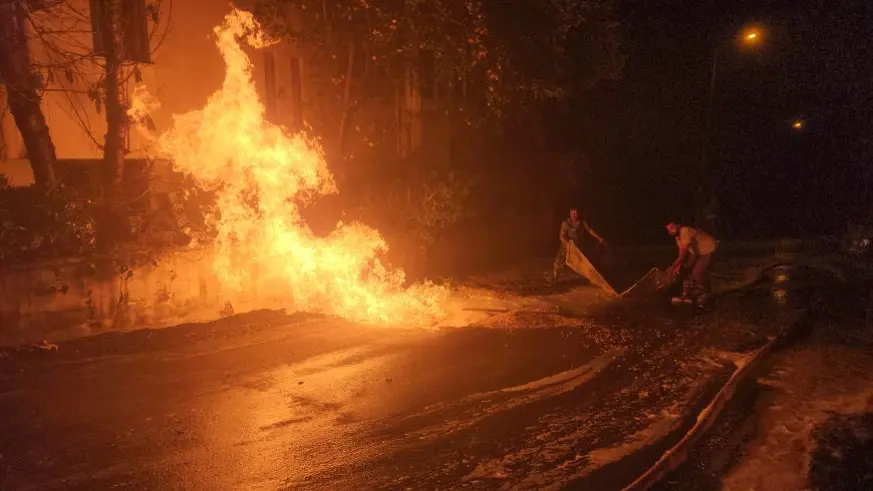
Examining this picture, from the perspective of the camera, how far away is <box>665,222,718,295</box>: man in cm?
1173

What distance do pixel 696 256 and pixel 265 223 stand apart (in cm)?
787

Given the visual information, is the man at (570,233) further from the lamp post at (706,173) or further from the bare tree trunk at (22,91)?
the bare tree trunk at (22,91)

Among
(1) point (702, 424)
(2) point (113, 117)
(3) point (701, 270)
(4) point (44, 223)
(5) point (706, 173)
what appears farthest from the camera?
(5) point (706, 173)

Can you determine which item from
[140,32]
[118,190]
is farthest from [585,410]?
[140,32]

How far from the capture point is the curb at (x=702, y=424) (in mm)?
5246

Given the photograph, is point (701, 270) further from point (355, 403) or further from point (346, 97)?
point (346, 97)

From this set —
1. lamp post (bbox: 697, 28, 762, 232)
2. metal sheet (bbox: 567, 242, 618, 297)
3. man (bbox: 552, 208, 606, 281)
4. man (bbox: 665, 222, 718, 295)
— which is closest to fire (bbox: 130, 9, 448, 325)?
metal sheet (bbox: 567, 242, 618, 297)

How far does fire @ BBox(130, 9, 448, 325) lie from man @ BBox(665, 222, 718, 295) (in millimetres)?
4511

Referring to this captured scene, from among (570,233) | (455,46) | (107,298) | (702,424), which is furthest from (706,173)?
(107,298)

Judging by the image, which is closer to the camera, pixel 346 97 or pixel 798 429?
pixel 798 429

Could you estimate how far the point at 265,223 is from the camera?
37.0 feet

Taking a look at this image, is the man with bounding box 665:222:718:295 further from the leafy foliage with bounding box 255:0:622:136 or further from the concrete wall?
the concrete wall

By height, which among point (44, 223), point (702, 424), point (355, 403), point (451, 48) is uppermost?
point (451, 48)

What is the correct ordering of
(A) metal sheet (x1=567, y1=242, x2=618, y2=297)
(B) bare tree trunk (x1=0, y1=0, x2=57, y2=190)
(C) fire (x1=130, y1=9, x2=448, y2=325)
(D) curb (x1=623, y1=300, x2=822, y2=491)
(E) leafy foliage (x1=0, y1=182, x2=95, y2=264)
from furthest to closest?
(A) metal sheet (x1=567, y1=242, x2=618, y2=297) → (C) fire (x1=130, y1=9, x2=448, y2=325) → (B) bare tree trunk (x1=0, y1=0, x2=57, y2=190) → (E) leafy foliage (x1=0, y1=182, x2=95, y2=264) → (D) curb (x1=623, y1=300, x2=822, y2=491)
